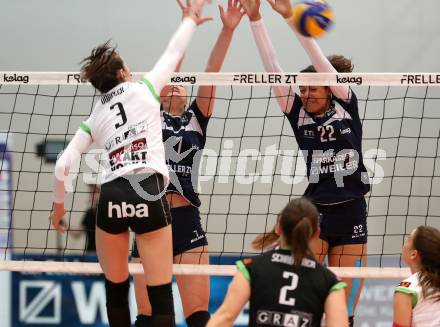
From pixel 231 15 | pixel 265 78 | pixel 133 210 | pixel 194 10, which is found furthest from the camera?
pixel 265 78

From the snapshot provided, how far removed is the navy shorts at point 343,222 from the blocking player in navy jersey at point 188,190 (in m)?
0.75

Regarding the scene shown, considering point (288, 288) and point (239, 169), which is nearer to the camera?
point (288, 288)

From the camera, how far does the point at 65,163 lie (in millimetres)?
4414

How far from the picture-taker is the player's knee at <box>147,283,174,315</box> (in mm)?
4344

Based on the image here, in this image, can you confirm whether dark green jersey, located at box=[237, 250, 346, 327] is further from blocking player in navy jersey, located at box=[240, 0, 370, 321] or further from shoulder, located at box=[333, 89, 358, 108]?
shoulder, located at box=[333, 89, 358, 108]

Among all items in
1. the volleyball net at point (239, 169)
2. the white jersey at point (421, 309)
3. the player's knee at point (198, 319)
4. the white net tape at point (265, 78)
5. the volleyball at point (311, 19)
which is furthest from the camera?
the volleyball net at point (239, 169)

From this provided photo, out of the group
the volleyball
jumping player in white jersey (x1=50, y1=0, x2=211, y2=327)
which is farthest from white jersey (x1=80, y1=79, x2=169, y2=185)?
the volleyball

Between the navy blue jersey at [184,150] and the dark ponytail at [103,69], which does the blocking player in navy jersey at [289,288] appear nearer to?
the dark ponytail at [103,69]

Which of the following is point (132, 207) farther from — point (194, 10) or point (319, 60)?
point (319, 60)

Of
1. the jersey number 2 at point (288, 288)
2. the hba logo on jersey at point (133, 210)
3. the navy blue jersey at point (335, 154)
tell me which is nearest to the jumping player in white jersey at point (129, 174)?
the hba logo on jersey at point (133, 210)

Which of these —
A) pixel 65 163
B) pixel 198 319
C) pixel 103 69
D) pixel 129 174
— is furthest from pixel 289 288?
pixel 198 319

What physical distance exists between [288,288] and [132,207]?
1068mm

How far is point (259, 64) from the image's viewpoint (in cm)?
870

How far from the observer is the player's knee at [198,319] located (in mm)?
5145
